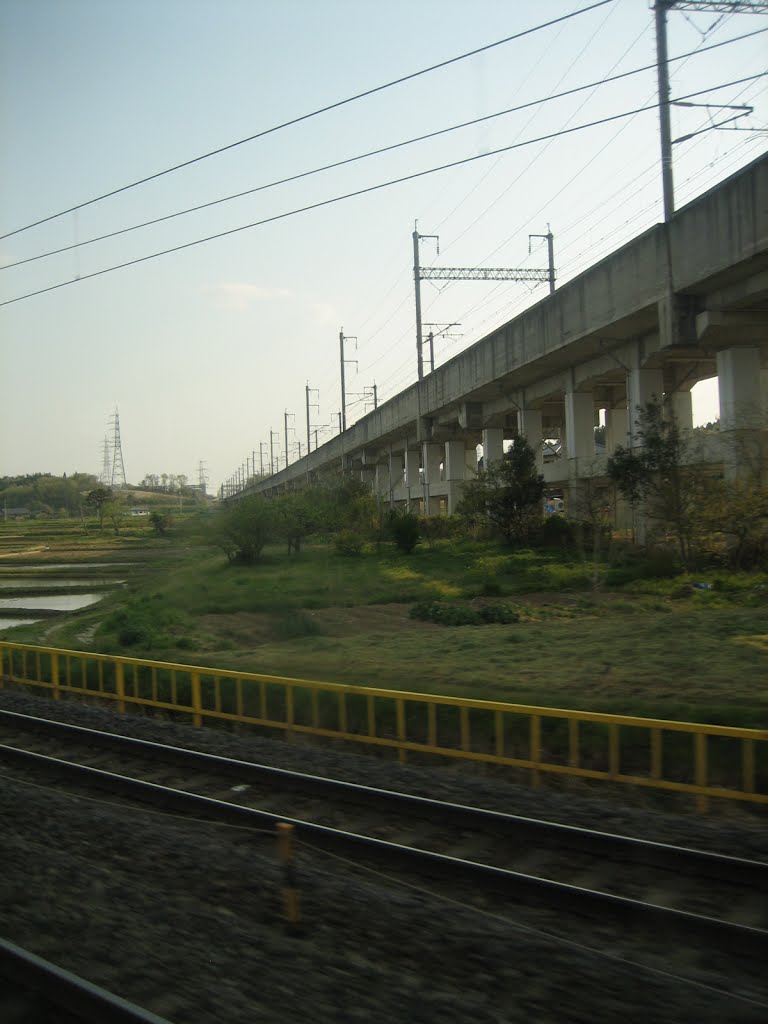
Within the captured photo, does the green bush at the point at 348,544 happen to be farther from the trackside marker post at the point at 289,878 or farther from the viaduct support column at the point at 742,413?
the trackside marker post at the point at 289,878

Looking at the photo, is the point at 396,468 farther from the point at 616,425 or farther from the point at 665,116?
the point at 665,116

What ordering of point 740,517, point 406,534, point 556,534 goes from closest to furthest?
point 740,517, point 556,534, point 406,534

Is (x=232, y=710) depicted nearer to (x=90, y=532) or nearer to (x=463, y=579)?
(x=463, y=579)

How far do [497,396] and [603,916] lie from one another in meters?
29.1

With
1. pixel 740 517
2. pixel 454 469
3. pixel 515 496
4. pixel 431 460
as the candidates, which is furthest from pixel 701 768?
pixel 431 460

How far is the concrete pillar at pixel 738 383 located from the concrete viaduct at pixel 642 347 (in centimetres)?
2

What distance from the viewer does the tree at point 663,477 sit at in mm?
19156

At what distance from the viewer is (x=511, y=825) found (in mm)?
→ 6359

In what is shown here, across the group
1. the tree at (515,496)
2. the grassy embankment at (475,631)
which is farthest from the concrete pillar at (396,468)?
the tree at (515,496)

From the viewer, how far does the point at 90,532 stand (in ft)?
173

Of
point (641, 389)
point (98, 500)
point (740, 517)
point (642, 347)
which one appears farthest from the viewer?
point (98, 500)

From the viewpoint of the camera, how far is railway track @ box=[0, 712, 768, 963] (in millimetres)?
4988

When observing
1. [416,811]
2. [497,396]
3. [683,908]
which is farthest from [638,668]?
[497,396]

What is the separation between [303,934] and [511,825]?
84.8 inches
